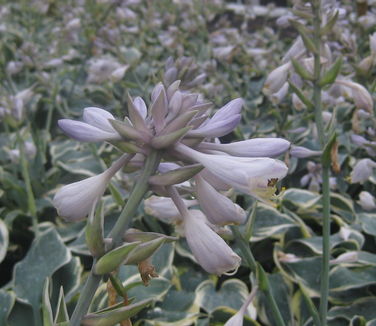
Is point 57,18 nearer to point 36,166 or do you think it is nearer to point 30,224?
point 36,166

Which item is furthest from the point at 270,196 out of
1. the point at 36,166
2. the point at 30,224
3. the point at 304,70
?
the point at 36,166

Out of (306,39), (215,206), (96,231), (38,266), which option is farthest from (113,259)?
(38,266)

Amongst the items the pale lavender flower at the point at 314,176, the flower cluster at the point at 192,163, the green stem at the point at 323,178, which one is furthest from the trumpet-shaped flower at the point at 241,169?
the pale lavender flower at the point at 314,176

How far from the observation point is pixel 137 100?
0.82 meters

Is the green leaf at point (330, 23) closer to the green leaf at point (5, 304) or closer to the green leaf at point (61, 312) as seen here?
the green leaf at point (61, 312)

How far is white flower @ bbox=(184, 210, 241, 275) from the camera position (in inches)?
26.6

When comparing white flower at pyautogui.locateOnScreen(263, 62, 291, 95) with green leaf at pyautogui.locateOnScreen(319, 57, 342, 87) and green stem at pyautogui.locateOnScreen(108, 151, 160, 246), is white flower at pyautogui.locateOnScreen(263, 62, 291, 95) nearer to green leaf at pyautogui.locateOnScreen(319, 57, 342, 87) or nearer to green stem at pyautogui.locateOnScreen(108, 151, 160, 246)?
green leaf at pyautogui.locateOnScreen(319, 57, 342, 87)

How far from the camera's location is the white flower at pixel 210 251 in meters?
0.67

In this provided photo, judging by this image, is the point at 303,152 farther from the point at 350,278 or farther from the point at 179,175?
the point at 179,175

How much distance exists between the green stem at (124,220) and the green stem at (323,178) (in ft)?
2.38

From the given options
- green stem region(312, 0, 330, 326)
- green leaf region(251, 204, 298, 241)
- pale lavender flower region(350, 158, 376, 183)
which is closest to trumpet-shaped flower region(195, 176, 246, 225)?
green stem region(312, 0, 330, 326)

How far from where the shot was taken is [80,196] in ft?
2.23

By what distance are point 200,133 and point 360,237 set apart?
1551 millimetres

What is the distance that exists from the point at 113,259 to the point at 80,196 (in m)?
0.10
